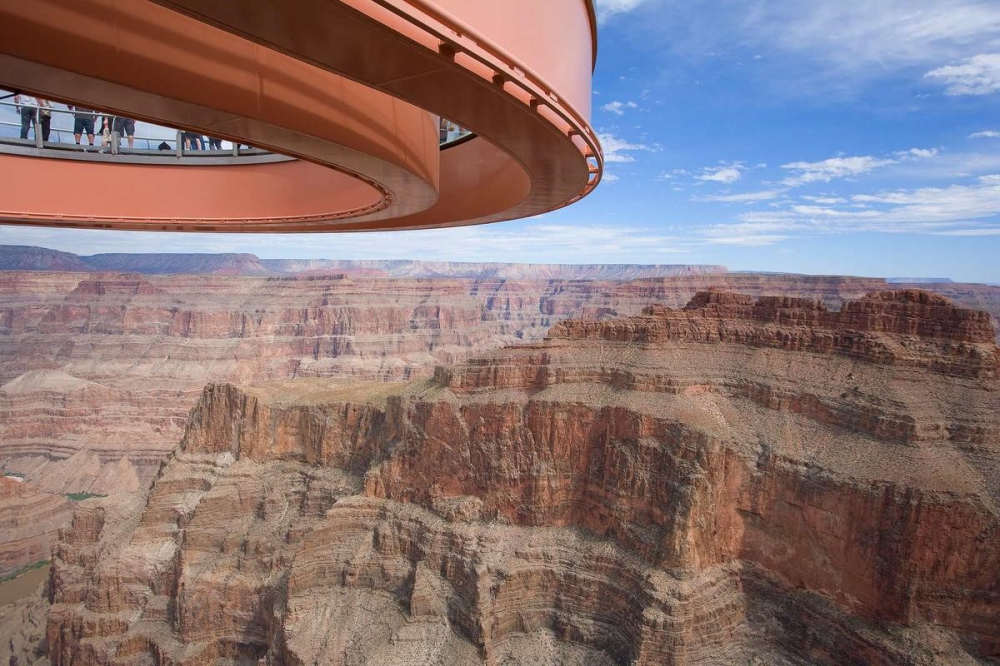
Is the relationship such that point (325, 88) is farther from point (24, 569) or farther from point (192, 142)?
point (24, 569)

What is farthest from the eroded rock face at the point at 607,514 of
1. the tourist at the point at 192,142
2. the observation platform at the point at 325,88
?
the tourist at the point at 192,142

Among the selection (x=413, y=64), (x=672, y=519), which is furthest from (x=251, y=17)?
(x=672, y=519)

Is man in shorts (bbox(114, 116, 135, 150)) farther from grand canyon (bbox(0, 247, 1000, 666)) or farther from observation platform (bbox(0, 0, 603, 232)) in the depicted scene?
grand canyon (bbox(0, 247, 1000, 666))

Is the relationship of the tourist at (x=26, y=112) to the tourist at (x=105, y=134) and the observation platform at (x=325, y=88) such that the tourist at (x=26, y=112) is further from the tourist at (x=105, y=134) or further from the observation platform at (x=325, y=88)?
the tourist at (x=105, y=134)

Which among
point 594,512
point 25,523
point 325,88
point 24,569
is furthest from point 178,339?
point 325,88

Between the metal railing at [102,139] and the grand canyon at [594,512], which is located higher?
the metal railing at [102,139]

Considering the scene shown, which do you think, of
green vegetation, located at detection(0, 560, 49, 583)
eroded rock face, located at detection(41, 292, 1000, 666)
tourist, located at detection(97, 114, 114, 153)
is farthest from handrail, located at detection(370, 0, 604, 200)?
green vegetation, located at detection(0, 560, 49, 583)
